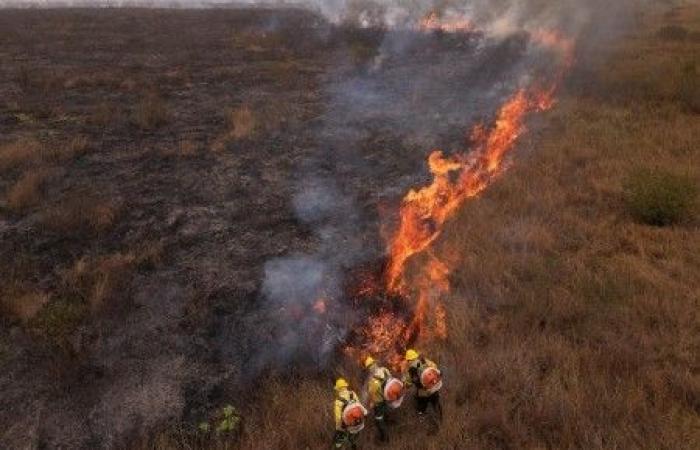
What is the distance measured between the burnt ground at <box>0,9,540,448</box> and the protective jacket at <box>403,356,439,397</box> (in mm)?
1530

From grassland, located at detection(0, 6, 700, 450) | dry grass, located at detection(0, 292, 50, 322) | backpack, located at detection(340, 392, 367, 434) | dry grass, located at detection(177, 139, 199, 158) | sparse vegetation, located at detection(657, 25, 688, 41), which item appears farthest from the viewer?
sparse vegetation, located at detection(657, 25, 688, 41)

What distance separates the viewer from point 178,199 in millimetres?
10000

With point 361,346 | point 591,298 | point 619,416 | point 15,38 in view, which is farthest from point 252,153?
point 15,38

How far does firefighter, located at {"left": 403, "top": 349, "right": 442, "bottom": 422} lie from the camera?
480cm

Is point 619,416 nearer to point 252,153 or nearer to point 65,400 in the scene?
point 65,400

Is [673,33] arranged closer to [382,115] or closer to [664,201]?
[382,115]

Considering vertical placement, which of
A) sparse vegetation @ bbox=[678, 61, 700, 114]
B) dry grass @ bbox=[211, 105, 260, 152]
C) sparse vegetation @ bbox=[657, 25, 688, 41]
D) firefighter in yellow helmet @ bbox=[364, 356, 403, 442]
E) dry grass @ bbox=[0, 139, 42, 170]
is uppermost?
firefighter in yellow helmet @ bbox=[364, 356, 403, 442]

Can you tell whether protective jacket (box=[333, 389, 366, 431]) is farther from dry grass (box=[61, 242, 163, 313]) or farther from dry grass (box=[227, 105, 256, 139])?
dry grass (box=[227, 105, 256, 139])

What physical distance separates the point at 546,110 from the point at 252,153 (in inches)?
301

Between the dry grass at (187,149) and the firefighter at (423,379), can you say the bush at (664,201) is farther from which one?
the dry grass at (187,149)

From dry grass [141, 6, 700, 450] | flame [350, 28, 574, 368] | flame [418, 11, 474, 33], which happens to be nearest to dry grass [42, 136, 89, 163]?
flame [350, 28, 574, 368]

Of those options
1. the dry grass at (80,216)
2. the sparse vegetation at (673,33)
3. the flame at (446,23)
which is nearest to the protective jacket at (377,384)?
the dry grass at (80,216)

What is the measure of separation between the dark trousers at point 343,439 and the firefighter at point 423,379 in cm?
64

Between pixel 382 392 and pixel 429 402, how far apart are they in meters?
0.62
